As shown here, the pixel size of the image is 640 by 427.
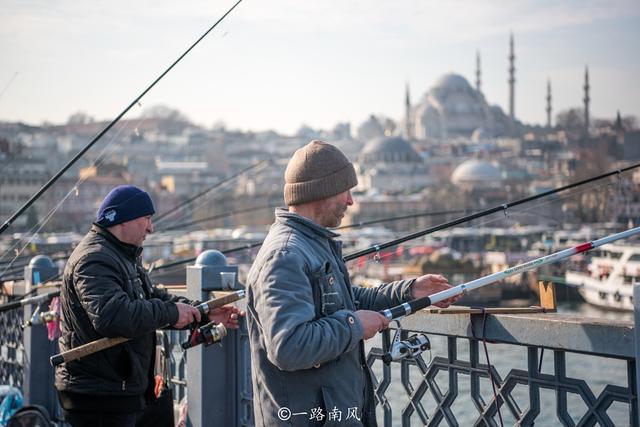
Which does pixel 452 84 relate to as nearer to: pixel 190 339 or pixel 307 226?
pixel 190 339

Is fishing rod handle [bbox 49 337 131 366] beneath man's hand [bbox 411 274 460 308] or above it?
beneath

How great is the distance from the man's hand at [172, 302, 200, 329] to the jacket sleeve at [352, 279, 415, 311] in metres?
0.61

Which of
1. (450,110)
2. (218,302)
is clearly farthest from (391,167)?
(218,302)

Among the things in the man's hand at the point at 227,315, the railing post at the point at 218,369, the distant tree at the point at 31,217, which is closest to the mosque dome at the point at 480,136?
the distant tree at the point at 31,217

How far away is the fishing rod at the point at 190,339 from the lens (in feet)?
10.0

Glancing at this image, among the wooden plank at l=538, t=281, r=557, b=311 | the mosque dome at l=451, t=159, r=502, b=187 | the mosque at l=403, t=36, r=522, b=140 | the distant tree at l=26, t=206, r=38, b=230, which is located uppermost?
the mosque at l=403, t=36, r=522, b=140

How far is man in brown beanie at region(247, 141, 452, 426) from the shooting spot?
2.35 m

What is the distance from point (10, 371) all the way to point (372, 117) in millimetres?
130117

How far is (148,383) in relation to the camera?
3.30 metres

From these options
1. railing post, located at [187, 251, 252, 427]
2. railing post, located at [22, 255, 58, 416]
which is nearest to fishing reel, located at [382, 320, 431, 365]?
railing post, located at [187, 251, 252, 427]

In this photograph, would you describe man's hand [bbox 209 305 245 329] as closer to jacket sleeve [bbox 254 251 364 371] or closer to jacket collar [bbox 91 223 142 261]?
jacket collar [bbox 91 223 142 261]

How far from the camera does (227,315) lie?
11.5ft

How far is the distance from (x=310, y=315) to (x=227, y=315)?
1185 mm

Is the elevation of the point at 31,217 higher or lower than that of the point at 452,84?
lower
